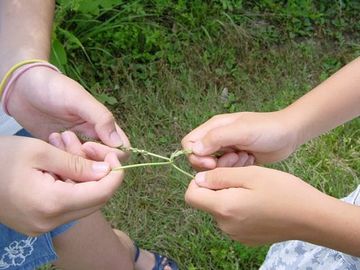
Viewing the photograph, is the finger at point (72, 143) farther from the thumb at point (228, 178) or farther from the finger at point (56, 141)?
the thumb at point (228, 178)

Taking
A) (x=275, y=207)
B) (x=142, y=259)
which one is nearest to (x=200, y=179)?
(x=275, y=207)

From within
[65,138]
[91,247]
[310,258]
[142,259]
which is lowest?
[142,259]

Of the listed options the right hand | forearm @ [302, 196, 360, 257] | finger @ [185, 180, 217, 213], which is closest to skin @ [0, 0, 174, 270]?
the right hand

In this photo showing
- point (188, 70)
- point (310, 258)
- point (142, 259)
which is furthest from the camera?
point (188, 70)

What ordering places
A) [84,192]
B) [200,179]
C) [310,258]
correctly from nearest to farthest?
[84,192] → [200,179] → [310,258]

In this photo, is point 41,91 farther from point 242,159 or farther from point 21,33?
point 242,159

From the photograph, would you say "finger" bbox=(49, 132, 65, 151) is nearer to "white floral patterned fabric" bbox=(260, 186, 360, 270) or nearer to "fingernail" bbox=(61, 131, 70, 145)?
"fingernail" bbox=(61, 131, 70, 145)

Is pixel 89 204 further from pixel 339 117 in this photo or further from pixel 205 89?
pixel 205 89

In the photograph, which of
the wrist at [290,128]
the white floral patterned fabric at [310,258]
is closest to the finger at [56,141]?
the wrist at [290,128]
